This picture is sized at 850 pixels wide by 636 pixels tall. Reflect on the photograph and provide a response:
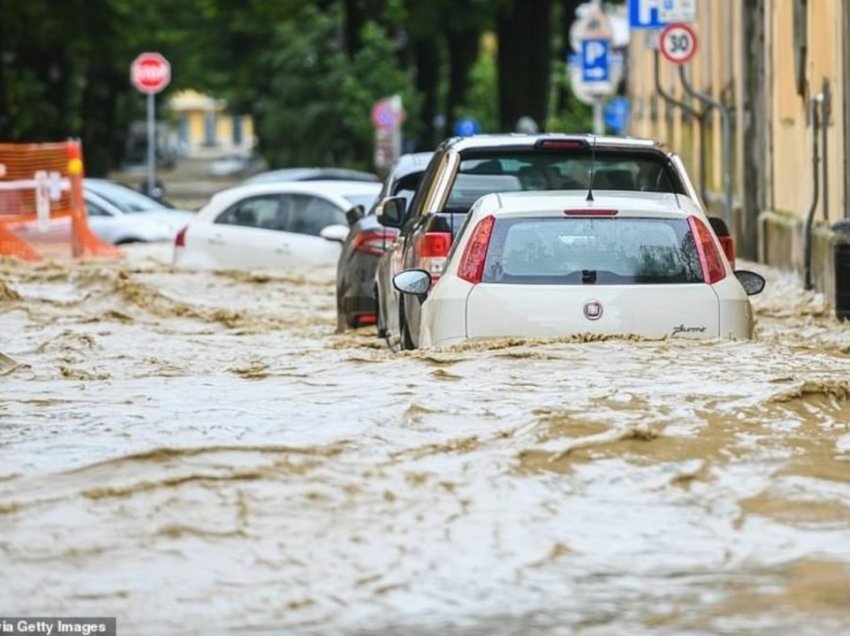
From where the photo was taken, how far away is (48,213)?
108 feet

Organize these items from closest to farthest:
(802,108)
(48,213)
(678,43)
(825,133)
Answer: (825,133)
(802,108)
(678,43)
(48,213)

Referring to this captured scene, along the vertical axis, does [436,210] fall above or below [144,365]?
above

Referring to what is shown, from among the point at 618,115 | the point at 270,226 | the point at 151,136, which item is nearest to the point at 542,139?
the point at 270,226

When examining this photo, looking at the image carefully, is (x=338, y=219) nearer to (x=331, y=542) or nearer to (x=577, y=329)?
(x=577, y=329)

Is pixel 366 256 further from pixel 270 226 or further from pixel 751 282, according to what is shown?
pixel 270 226

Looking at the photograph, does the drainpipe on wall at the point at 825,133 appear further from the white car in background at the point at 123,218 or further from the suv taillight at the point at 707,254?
the white car in background at the point at 123,218

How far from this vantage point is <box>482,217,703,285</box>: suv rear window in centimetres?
1288

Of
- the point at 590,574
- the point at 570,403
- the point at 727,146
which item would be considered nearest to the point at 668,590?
the point at 590,574

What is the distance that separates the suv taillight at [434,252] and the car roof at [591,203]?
2.45 ft

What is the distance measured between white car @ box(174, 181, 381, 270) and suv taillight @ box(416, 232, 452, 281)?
34.4 feet

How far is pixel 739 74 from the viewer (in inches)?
1185

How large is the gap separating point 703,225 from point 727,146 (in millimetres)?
16164

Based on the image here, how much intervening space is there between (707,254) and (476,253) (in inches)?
47.2

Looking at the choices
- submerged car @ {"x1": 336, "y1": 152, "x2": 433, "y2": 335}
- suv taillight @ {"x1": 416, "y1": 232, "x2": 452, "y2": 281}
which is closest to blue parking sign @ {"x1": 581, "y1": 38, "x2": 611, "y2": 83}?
submerged car @ {"x1": 336, "y1": 152, "x2": 433, "y2": 335}
